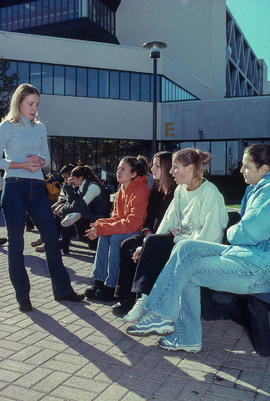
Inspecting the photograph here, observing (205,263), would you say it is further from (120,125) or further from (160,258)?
(120,125)

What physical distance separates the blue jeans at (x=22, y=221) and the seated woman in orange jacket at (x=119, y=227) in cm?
44

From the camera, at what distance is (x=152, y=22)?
136ft

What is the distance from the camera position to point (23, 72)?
28.3m

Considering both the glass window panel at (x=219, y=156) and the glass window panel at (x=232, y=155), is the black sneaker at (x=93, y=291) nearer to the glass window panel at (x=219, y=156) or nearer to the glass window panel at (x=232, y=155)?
the glass window panel at (x=232, y=155)

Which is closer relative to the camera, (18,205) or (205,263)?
(205,263)

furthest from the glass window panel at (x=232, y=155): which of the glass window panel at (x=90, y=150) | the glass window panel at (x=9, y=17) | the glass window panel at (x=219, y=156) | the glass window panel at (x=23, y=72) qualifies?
the glass window panel at (x=9, y=17)

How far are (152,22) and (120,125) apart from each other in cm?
1615

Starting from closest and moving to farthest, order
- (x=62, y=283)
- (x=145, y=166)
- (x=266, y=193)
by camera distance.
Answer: (x=266, y=193)
(x=62, y=283)
(x=145, y=166)

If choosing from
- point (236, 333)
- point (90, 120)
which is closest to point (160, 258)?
point (236, 333)

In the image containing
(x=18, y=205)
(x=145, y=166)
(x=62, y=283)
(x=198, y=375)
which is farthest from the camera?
(x=145, y=166)

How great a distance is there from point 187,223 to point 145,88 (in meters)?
28.2

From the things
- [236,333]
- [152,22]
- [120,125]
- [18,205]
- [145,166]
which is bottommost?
[236,333]

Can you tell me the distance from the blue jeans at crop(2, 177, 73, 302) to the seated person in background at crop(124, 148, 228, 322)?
0.98 meters

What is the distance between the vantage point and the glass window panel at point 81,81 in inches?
1152
